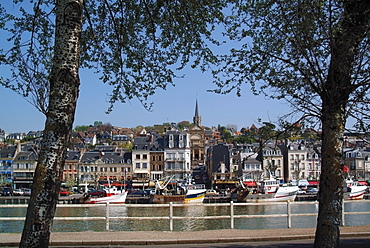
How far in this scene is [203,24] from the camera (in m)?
10.1

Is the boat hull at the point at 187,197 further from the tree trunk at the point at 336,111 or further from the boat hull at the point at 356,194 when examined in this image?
the tree trunk at the point at 336,111

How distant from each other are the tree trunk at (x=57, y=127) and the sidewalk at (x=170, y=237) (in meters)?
Answer: 7.30

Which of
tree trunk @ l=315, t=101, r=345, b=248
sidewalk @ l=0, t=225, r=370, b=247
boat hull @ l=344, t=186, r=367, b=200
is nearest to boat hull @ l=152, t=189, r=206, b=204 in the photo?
boat hull @ l=344, t=186, r=367, b=200

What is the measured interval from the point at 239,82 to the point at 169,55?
1.87m

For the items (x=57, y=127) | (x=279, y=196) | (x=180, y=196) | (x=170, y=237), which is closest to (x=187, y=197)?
(x=180, y=196)

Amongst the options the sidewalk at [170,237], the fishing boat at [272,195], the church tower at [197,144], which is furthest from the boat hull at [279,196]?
the church tower at [197,144]

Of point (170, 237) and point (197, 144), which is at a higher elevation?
point (197, 144)

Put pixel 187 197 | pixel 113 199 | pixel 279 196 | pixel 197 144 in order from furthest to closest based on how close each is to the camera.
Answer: pixel 197 144
pixel 279 196
pixel 187 197
pixel 113 199

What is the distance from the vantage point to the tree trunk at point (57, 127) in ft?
20.0

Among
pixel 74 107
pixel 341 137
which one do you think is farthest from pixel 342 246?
pixel 74 107

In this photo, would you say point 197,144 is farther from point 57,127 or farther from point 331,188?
point 57,127

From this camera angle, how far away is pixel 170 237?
45.4 feet

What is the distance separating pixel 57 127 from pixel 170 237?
8.38 m

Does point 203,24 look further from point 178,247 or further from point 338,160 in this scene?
point 178,247
